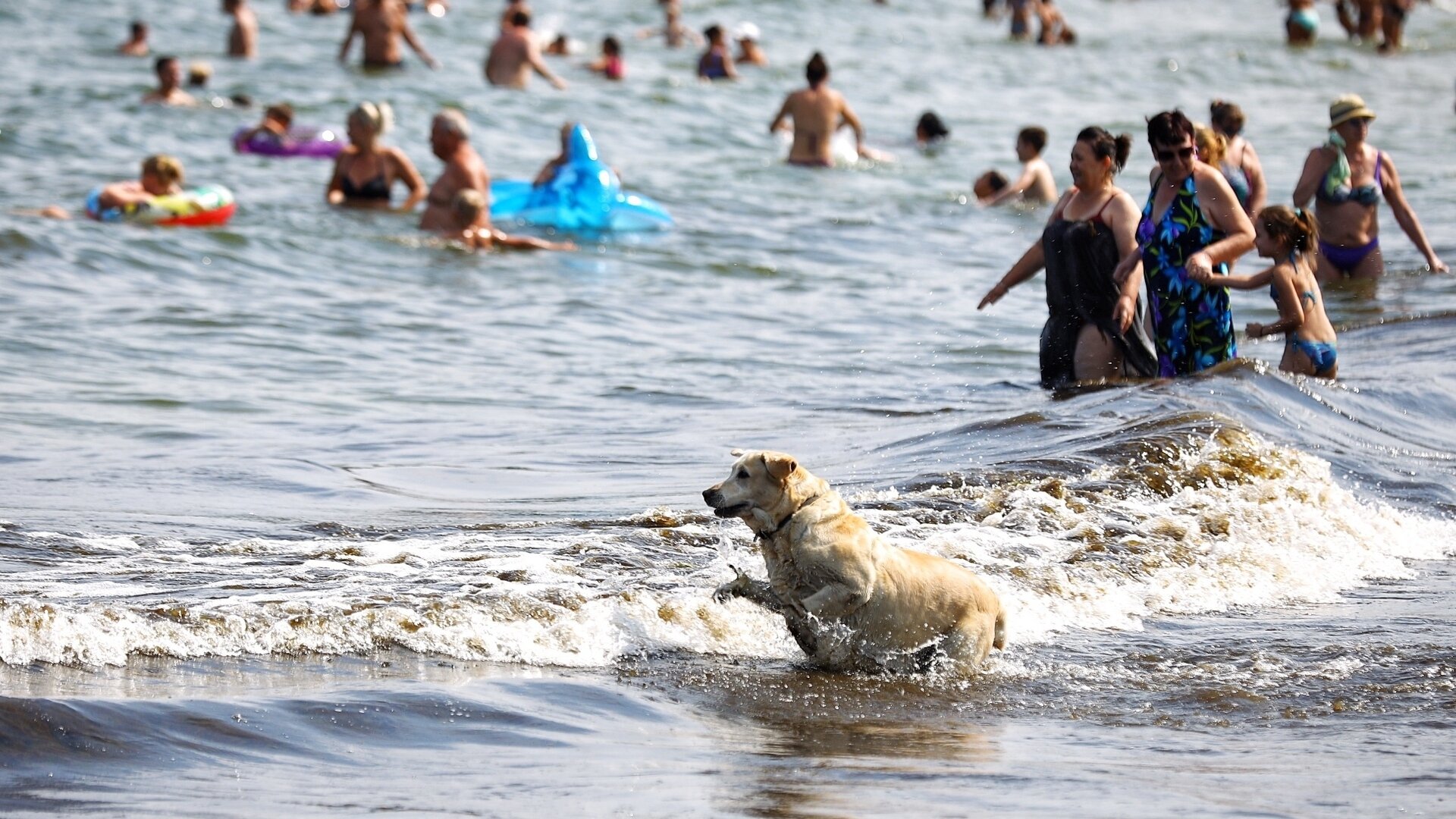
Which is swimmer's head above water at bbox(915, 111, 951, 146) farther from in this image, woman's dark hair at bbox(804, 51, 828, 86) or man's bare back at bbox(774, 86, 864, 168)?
woman's dark hair at bbox(804, 51, 828, 86)

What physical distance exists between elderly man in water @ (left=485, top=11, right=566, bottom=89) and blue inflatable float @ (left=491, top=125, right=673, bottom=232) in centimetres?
914

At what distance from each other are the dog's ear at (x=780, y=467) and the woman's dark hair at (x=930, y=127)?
19.6 meters

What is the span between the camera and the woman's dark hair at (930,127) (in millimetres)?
24453

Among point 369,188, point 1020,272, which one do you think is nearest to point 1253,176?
point 1020,272

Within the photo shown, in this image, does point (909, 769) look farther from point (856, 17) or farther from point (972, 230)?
point (856, 17)

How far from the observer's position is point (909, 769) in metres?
4.64

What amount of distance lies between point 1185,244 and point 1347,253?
5.27 m

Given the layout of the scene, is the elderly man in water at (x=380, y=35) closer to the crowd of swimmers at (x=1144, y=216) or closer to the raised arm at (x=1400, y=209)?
the crowd of swimmers at (x=1144, y=216)

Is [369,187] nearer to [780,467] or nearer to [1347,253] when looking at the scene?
[1347,253]

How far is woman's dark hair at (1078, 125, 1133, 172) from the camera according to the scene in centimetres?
877

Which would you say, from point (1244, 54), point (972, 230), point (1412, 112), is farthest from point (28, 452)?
point (1244, 54)

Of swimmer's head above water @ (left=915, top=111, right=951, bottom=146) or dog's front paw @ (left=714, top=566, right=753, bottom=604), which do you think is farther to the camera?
swimmer's head above water @ (left=915, top=111, right=951, bottom=146)

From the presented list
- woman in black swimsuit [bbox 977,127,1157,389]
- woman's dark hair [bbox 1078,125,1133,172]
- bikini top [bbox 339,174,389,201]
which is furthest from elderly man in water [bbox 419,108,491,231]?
woman's dark hair [bbox 1078,125,1133,172]

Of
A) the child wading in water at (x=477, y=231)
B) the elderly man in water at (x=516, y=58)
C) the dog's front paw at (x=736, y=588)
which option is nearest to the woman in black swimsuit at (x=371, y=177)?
the child wading in water at (x=477, y=231)
